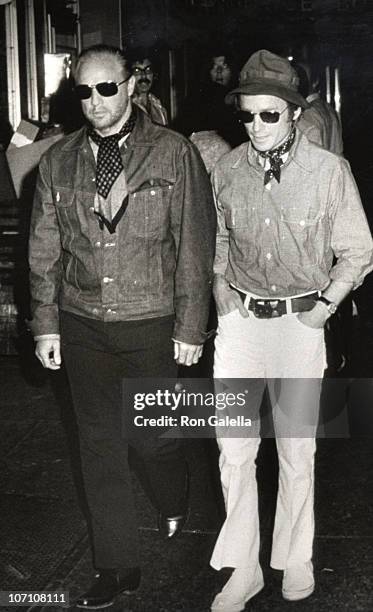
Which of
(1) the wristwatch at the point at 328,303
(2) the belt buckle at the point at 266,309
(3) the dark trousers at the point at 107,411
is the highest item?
(1) the wristwatch at the point at 328,303

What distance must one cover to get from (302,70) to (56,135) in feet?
10.4

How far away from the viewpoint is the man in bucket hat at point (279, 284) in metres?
3.26

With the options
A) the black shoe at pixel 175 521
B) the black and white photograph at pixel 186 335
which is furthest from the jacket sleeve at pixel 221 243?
the black shoe at pixel 175 521

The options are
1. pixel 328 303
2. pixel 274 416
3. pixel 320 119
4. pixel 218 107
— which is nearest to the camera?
pixel 328 303

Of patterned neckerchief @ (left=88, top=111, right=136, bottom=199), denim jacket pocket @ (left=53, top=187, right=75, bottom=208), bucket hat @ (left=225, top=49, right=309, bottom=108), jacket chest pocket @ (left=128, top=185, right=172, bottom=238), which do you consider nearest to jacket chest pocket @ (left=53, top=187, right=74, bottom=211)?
denim jacket pocket @ (left=53, top=187, right=75, bottom=208)

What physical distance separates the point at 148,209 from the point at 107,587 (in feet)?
5.18

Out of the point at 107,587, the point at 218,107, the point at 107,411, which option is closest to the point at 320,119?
the point at 218,107

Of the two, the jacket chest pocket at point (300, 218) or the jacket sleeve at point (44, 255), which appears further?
the jacket sleeve at point (44, 255)

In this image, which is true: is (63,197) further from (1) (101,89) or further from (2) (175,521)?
(2) (175,521)

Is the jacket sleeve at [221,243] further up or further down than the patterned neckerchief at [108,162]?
further down

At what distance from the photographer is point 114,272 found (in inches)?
138

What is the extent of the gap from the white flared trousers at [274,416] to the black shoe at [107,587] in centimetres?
42

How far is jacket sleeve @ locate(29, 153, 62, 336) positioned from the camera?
362 centimetres

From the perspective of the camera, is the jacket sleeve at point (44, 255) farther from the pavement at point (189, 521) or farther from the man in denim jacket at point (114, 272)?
the pavement at point (189, 521)
